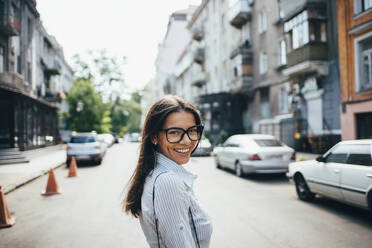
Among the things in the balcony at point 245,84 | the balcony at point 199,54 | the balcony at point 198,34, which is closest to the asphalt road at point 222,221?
the balcony at point 245,84

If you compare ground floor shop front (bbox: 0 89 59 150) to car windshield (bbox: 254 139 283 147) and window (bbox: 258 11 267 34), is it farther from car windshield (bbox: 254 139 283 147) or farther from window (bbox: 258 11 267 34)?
window (bbox: 258 11 267 34)

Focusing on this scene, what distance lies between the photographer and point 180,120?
1704mm

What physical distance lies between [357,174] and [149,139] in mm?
5126

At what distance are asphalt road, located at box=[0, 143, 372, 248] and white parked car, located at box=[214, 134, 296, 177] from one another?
1.37 metres

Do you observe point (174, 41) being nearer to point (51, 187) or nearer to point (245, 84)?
point (245, 84)

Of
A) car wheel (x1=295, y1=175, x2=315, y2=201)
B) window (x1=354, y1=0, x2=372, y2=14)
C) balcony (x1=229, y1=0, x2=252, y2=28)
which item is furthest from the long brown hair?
balcony (x1=229, y1=0, x2=252, y2=28)

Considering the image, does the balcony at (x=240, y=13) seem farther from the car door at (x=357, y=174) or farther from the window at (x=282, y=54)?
the car door at (x=357, y=174)

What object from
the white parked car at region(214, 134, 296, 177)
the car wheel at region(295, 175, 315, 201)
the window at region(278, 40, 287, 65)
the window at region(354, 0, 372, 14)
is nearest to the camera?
the car wheel at region(295, 175, 315, 201)

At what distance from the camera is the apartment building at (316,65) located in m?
17.2

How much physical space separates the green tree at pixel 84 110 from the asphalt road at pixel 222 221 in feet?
87.3

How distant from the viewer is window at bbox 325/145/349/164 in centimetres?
613

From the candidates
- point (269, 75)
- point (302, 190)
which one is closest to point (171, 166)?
point (302, 190)

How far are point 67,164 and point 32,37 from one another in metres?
15.0

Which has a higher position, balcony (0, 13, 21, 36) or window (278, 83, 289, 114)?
balcony (0, 13, 21, 36)
